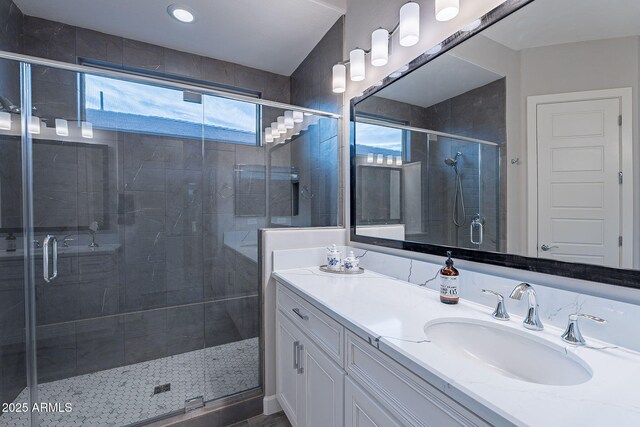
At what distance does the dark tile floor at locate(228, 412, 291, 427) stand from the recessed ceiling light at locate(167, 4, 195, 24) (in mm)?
2744

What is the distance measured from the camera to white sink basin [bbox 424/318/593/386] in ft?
2.38

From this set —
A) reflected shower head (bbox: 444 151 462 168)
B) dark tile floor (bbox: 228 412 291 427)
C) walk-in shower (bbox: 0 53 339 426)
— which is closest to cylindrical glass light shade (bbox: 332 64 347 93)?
walk-in shower (bbox: 0 53 339 426)

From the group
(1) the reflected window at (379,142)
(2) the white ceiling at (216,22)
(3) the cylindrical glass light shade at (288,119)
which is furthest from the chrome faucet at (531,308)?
(2) the white ceiling at (216,22)

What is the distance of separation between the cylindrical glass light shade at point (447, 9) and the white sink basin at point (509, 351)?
3.87 ft

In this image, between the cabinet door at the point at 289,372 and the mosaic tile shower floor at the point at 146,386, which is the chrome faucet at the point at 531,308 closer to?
the cabinet door at the point at 289,372

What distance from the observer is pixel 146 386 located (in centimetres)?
185

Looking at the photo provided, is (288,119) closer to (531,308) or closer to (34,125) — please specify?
(34,125)

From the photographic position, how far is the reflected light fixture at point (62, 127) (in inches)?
72.4

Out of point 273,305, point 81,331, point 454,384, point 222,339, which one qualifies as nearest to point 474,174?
point 454,384

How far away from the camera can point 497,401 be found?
0.52 m

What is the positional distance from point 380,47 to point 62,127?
209cm

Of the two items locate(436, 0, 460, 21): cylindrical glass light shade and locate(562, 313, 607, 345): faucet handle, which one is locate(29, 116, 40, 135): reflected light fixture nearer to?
locate(436, 0, 460, 21): cylindrical glass light shade

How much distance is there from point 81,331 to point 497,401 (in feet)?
8.34

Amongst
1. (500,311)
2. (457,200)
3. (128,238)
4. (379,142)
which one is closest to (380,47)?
(379,142)
